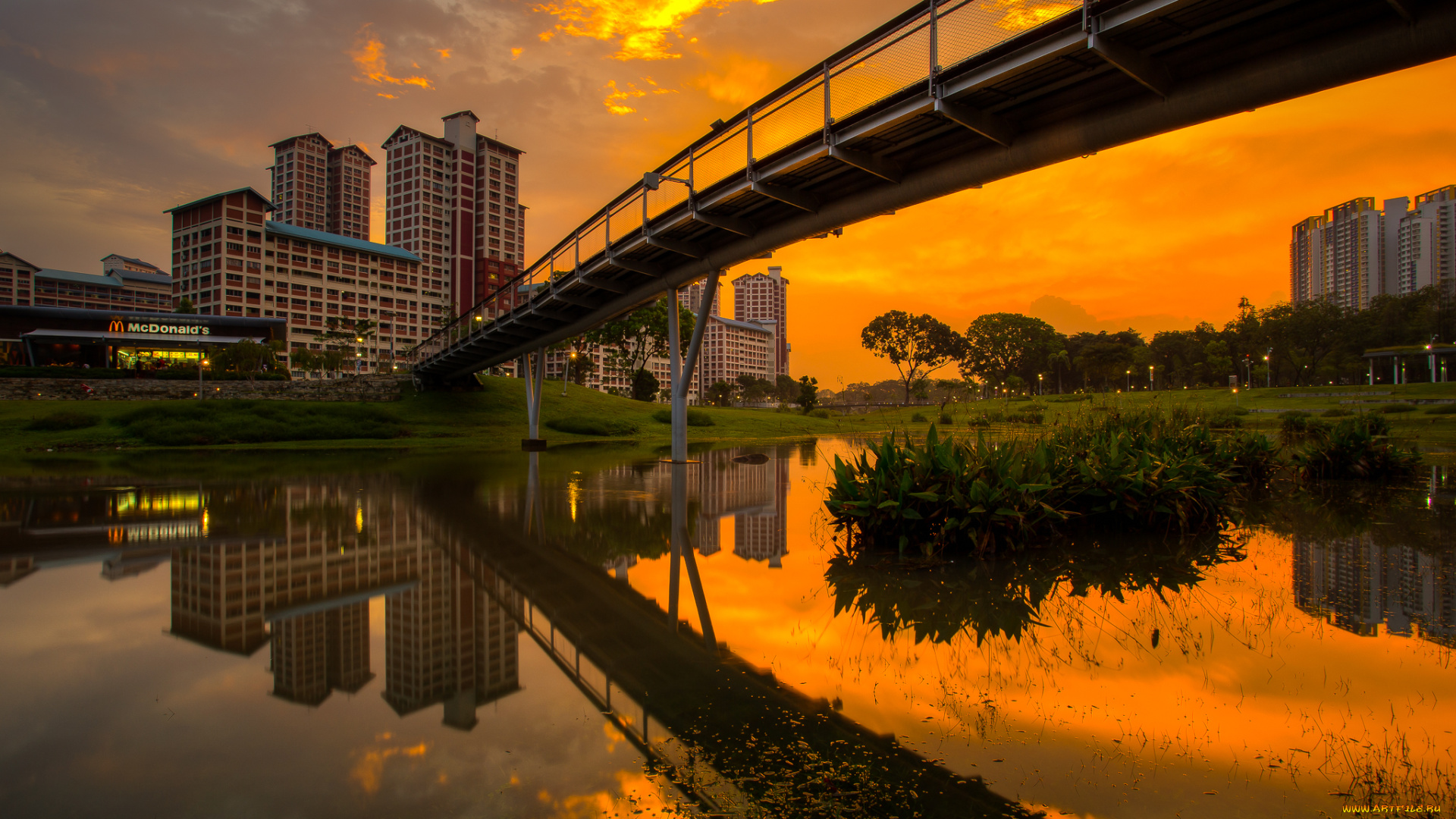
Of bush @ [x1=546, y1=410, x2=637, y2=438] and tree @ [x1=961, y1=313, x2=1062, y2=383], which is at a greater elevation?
tree @ [x1=961, y1=313, x2=1062, y2=383]

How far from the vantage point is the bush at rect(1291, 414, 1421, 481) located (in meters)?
12.7

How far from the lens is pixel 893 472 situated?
7742 mm

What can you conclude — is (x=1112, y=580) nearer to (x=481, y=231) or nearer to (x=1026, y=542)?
(x=1026, y=542)

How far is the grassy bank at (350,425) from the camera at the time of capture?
29953 mm

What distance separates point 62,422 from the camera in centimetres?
3072

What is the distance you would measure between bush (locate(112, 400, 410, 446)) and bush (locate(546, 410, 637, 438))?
9083mm

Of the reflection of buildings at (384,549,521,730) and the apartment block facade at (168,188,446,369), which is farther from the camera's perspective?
the apartment block facade at (168,188,446,369)

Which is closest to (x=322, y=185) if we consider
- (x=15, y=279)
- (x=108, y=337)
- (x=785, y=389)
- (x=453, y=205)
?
(x=453, y=205)

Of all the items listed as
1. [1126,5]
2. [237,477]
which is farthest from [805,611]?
[237,477]

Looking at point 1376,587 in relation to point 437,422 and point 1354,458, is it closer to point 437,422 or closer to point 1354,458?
point 1354,458

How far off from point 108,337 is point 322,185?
392 feet

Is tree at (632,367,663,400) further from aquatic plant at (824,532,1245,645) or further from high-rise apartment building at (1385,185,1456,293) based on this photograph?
high-rise apartment building at (1385,185,1456,293)

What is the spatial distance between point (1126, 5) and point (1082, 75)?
1418 millimetres

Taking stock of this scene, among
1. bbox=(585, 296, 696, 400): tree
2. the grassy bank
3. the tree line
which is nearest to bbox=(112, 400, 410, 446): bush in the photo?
the grassy bank
